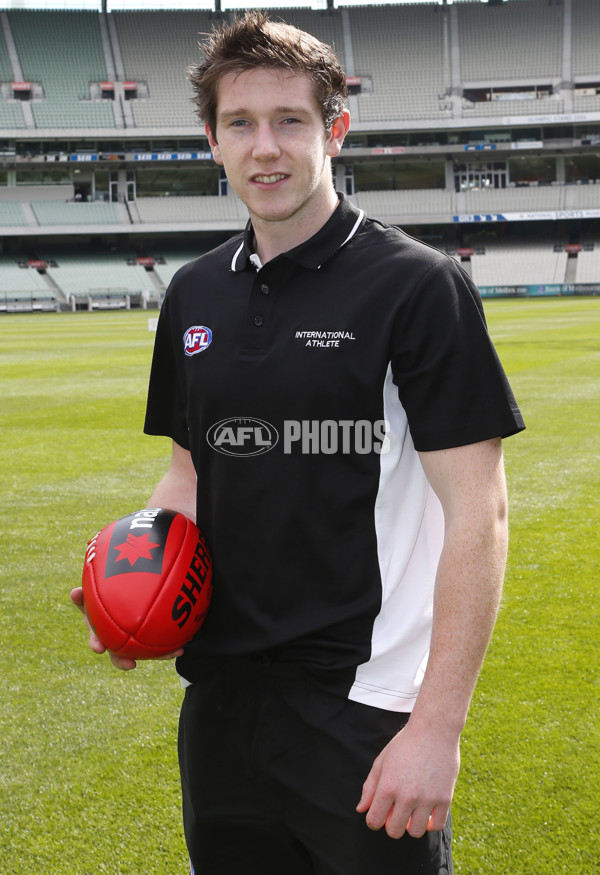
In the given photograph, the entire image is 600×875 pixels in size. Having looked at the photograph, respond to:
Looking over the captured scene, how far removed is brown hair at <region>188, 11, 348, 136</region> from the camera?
69.4 inches

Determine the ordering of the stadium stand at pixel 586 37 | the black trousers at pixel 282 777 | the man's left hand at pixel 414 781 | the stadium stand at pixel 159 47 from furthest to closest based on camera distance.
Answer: the stadium stand at pixel 159 47, the stadium stand at pixel 586 37, the black trousers at pixel 282 777, the man's left hand at pixel 414 781

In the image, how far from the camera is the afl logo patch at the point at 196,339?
1.87 m

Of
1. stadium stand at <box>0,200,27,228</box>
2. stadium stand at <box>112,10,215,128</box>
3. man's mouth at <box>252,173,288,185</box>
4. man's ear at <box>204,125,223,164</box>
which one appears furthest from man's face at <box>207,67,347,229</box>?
stadium stand at <box>112,10,215,128</box>

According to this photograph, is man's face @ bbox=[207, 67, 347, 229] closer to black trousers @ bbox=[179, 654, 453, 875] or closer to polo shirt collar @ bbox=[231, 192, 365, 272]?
polo shirt collar @ bbox=[231, 192, 365, 272]

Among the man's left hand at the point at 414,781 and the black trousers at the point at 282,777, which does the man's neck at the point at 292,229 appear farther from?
the man's left hand at the point at 414,781

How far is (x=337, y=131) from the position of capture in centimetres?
193

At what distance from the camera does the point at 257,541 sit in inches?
70.9

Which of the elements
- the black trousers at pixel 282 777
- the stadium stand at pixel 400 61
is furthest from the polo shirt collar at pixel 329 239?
the stadium stand at pixel 400 61

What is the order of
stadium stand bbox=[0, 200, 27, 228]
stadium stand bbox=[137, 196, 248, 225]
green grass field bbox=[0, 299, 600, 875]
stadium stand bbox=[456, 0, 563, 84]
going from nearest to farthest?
green grass field bbox=[0, 299, 600, 875]
stadium stand bbox=[0, 200, 27, 228]
stadium stand bbox=[456, 0, 563, 84]
stadium stand bbox=[137, 196, 248, 225]

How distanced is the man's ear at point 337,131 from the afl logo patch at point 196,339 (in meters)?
0.48

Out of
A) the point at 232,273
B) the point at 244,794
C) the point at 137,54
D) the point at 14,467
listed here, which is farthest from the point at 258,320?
the point at 137,54

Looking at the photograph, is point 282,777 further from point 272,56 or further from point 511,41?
point 511,41

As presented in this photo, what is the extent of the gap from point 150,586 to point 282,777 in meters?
0.52

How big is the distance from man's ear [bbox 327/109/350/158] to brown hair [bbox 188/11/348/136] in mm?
21
